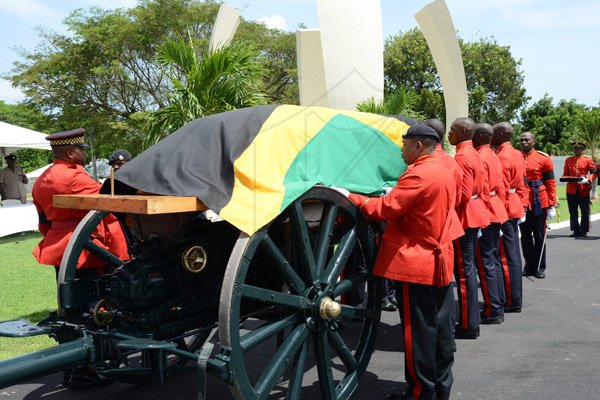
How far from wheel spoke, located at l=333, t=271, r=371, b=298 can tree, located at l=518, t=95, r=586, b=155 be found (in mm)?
35286

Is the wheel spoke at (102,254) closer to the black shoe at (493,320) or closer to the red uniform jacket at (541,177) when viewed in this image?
the black shoe at (493,320)

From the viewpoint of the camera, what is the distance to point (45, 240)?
452 centimetres

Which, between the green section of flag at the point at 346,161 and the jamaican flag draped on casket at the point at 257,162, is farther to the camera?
the green section of flag at the point at 346,161

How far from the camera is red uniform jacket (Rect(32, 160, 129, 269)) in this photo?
435 cm

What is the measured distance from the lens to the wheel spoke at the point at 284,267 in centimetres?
323

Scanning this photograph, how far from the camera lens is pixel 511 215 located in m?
6.38

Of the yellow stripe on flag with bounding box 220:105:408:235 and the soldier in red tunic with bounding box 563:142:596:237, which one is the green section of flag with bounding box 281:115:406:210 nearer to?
the yellow stripe on flag with bounding box 220:105:408:235

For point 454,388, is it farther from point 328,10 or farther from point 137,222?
point 328,10

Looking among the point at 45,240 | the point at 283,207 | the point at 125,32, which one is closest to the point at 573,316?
the point at 283,207

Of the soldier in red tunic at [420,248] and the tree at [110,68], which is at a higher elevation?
the tree at [110,68]

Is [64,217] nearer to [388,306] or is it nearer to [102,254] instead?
[102,254]

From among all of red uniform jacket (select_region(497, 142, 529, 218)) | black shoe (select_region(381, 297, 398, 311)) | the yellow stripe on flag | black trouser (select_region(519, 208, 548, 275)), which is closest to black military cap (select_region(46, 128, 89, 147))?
the yellow stripe on flag

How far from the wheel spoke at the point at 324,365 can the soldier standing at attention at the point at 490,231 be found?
8.94 feet

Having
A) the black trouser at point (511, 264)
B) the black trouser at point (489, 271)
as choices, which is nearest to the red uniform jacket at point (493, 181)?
the black trouser at point (489, 271)
